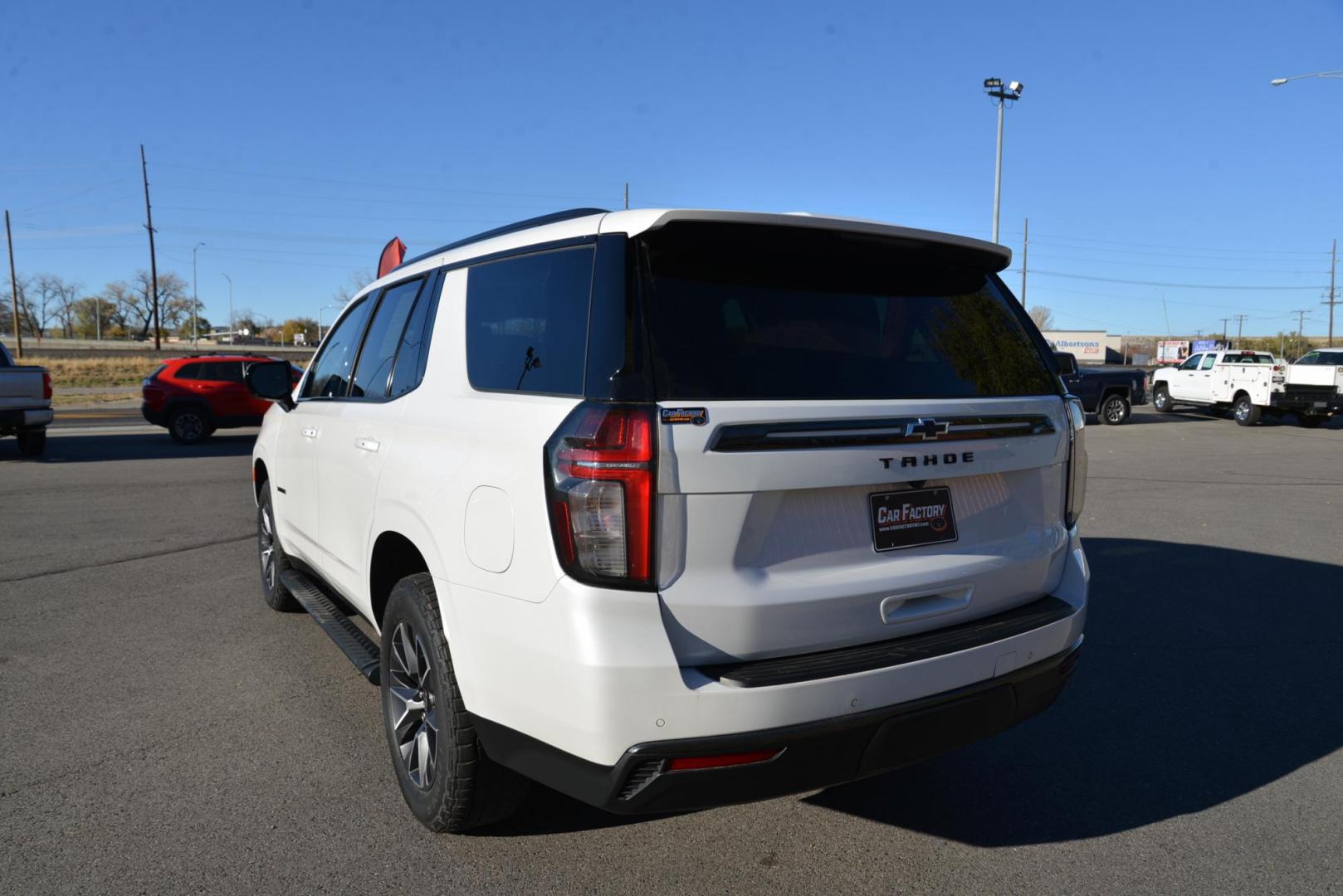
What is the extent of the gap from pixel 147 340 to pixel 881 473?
12116 centimetres

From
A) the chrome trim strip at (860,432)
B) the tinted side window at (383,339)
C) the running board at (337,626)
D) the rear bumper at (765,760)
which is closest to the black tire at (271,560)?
the running board at (337,626)

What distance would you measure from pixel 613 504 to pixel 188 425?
18.1 metres

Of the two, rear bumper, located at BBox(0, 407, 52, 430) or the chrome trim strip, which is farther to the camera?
rear bumper, located at BBox(0, 407, 52, 430)

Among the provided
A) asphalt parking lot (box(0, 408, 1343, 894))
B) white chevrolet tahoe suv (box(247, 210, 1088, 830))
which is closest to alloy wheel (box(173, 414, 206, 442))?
asphalt parking lot (box(0, 408, 1343, 894))

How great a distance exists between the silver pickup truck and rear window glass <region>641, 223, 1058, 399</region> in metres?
14.5

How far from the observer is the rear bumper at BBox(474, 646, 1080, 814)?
2365 mm

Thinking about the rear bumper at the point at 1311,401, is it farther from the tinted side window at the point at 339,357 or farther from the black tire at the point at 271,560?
the tinted side window at the point at 339,357

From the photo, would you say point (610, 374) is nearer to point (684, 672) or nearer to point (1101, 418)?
point (684, 672)

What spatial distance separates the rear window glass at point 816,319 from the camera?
2.52 metres

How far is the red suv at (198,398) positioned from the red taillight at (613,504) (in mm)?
17586

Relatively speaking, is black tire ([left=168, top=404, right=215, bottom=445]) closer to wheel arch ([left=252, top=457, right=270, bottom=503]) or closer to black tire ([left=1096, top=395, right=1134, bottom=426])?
wheel arch ([left=252, top=457, right=270, bottom=503])

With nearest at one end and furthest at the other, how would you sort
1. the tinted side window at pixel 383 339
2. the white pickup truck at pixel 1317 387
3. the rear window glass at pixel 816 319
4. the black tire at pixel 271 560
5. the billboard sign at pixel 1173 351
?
the rear window glass at pixel 816 319, the tinted side window at pixel 383 339, the black tire at pixel 271 560, the white pickup truck at pixel 1317 387, the billboard sign at pixel 1173 351

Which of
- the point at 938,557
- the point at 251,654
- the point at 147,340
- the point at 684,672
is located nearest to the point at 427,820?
the point at 684,672

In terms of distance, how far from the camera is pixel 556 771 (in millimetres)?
2482
